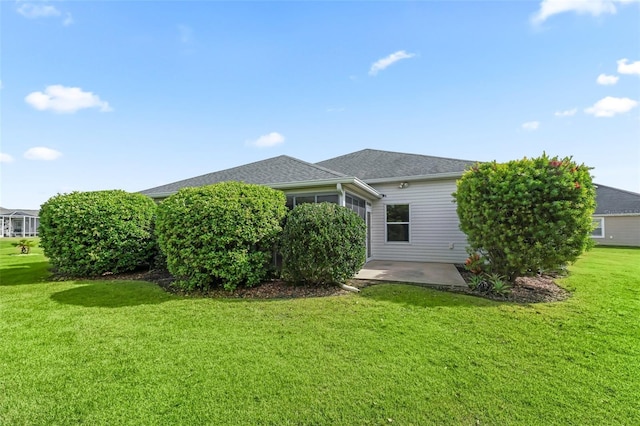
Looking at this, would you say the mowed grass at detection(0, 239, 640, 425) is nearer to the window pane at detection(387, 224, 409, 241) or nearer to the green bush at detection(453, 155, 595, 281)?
the green bush at detection(453, 155, 595, 281)

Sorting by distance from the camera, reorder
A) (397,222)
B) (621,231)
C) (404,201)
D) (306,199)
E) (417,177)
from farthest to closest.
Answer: (621,231) → (397,222) → (404,201) → (417,177) → (306,199)

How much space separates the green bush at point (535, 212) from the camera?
5.92 metres

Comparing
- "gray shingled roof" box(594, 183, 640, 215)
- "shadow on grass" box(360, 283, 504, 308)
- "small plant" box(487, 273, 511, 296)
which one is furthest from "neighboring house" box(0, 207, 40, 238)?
"gray shingled roof" box(594, 183, 640, 215)

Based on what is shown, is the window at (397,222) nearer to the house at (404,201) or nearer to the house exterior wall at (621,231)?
the house at (404,201)

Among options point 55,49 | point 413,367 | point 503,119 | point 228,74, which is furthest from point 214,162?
point 413,367

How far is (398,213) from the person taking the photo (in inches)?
444

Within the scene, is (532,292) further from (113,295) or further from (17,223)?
(17,223)

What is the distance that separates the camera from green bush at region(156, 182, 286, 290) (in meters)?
6.24

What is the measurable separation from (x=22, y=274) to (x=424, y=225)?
14.4 metres

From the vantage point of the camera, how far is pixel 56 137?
1045 cm

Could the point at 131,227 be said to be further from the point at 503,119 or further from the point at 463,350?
the point at 503,119

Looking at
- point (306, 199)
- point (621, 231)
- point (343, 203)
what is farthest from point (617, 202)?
point (306, 199)

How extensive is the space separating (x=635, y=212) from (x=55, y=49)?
32916 mm

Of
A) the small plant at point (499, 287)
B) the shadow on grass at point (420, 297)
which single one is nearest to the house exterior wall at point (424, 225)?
the small plant at point (499, 287)
